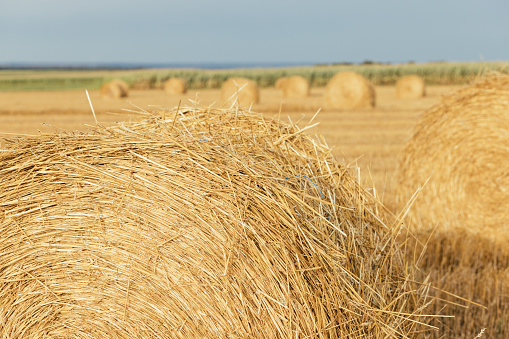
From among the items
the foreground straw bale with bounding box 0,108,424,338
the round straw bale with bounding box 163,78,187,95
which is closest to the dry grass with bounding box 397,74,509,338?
the foreground straw bale with bounding box 0,108,424,338

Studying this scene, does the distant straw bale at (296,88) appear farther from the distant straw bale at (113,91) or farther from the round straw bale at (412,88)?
the distant straw bale at (113,91)

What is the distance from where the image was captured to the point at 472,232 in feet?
21.4

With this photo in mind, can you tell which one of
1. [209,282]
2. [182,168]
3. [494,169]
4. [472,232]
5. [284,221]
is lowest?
[472,232]

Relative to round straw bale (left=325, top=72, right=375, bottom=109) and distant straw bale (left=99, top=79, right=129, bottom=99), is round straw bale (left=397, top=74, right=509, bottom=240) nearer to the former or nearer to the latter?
round straw bale (left=325, top=72, right=375, bottom=109)

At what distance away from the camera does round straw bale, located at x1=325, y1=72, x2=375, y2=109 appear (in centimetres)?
2294

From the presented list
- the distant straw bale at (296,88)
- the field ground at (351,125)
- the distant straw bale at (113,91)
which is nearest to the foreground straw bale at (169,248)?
the field ground at (351,125)

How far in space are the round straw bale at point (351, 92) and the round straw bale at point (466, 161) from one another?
16.3 m

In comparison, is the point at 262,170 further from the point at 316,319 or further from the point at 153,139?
the point at 316,319

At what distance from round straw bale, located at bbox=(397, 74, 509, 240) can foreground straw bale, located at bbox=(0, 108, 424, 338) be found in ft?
11.7

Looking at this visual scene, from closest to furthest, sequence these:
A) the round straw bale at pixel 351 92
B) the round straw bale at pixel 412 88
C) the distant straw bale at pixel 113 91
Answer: the round straw bale at pixel 351 92
the round straw bale at pixel 412 88
the distant straw bale at pixel 113 91

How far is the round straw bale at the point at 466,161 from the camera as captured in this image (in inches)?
250

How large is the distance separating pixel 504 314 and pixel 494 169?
211 centimetres

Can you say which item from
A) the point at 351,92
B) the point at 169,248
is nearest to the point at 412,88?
the point at 351,92

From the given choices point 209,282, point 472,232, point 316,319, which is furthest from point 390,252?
point 472,232
